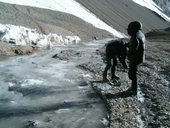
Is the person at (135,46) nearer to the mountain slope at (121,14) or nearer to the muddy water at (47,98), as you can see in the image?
the muddy water at (47,98)

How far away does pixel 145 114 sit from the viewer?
810 cm

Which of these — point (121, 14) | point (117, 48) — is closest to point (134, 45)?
point (117, 48)

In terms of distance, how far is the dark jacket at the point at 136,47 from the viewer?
9.12 m

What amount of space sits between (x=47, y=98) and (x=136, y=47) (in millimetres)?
2764

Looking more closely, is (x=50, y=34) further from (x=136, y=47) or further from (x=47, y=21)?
(x=136, y=47)

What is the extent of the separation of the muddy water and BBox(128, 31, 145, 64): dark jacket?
4.90 ft

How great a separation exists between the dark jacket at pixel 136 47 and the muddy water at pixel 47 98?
1.49m

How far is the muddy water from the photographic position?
7484 millimetres

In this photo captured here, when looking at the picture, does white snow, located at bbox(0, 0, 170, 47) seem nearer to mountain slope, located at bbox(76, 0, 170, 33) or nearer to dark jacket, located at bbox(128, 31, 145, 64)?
mountain slope, located at bbox(76, 0, 170, 33)

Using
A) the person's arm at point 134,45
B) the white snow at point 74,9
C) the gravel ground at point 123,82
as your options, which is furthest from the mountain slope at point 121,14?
the person's arm at point 134,45

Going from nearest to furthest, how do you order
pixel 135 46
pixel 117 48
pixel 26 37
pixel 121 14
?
1. pixel 135 46
2. pixel 117 48
3. pixel 26 37
4. pixel 121 14

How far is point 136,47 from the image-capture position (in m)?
9.13

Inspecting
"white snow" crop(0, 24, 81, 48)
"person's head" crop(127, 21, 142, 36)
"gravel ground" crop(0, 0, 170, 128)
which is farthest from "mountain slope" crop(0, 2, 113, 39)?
"person's head" crop(127, 21, 142, 36)

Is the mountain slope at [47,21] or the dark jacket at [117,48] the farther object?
the mountain slope at [47,21]
